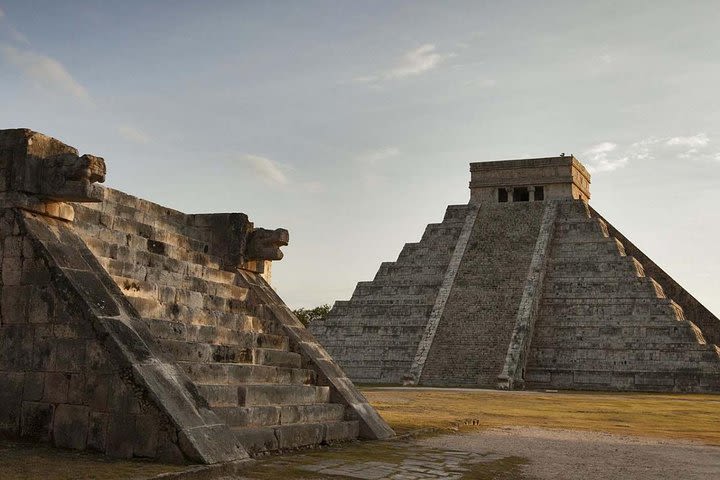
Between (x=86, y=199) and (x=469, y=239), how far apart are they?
98.8 feet

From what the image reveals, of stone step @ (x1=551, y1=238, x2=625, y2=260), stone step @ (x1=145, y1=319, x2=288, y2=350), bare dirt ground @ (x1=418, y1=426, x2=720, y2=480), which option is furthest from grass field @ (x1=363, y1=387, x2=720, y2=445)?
Result: stone step @ (x1=551, y1=238, x2=625, y2=260)

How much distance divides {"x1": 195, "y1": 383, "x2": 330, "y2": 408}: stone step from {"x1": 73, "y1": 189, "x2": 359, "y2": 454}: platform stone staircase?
10 millimetres

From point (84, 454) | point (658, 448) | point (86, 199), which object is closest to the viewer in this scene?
point (84, 454)

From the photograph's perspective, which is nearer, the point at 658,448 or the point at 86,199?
the point at 86,199

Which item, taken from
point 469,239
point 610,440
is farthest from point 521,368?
point 610,440

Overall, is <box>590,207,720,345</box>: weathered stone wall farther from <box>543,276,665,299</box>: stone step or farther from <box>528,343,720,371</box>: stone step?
<box>528,343,720,371</box>: stone step

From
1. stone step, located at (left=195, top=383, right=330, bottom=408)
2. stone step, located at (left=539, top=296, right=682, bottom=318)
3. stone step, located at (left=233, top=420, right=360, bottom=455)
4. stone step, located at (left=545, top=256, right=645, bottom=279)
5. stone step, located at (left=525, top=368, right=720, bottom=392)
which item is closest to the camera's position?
stone step, located at (left=233, top=420, right=360, bottom=455)

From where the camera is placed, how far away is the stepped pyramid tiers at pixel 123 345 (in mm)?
6980

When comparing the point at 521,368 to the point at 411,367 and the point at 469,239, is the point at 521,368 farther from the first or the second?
the point at 469,239

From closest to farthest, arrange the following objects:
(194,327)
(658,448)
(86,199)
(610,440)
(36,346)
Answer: (36,346) → (86,199) → (194,327) → (658,448) → (610,440)

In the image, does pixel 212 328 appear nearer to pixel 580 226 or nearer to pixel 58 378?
pixel 58 378

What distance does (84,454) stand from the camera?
687cm

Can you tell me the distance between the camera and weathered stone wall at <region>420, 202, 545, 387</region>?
29.8m

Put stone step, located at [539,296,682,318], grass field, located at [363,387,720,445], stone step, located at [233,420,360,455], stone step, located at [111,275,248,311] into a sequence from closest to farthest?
stone step, located at [233,420,360,455] → stone step, located at [111,275,248,311] → grass field, located at [363,387,720,445] → stone step, located at [539,296,682,318]
